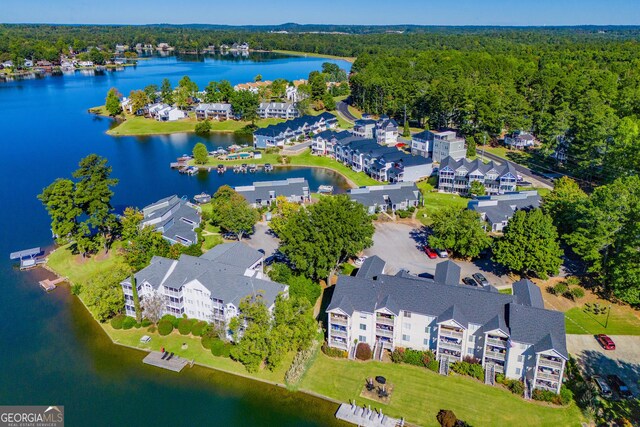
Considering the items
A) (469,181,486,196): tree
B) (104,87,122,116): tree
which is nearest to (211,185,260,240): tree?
(469,181,486,196): tree

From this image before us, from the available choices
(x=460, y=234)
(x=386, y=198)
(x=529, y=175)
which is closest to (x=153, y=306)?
(x=460, y=234)

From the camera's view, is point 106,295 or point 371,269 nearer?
point 106,295

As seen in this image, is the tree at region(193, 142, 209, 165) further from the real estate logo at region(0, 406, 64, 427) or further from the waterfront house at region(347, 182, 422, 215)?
the real estate logo at region(0, 406, 64, 427)

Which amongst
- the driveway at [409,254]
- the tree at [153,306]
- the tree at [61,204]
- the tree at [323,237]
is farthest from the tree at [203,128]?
the tree at [153,306]

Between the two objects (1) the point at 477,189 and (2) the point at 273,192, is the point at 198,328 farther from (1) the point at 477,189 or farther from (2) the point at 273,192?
(1) the point at 477,189

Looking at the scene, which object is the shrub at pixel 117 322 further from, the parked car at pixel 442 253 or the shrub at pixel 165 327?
the parked car at pixel 442 253
